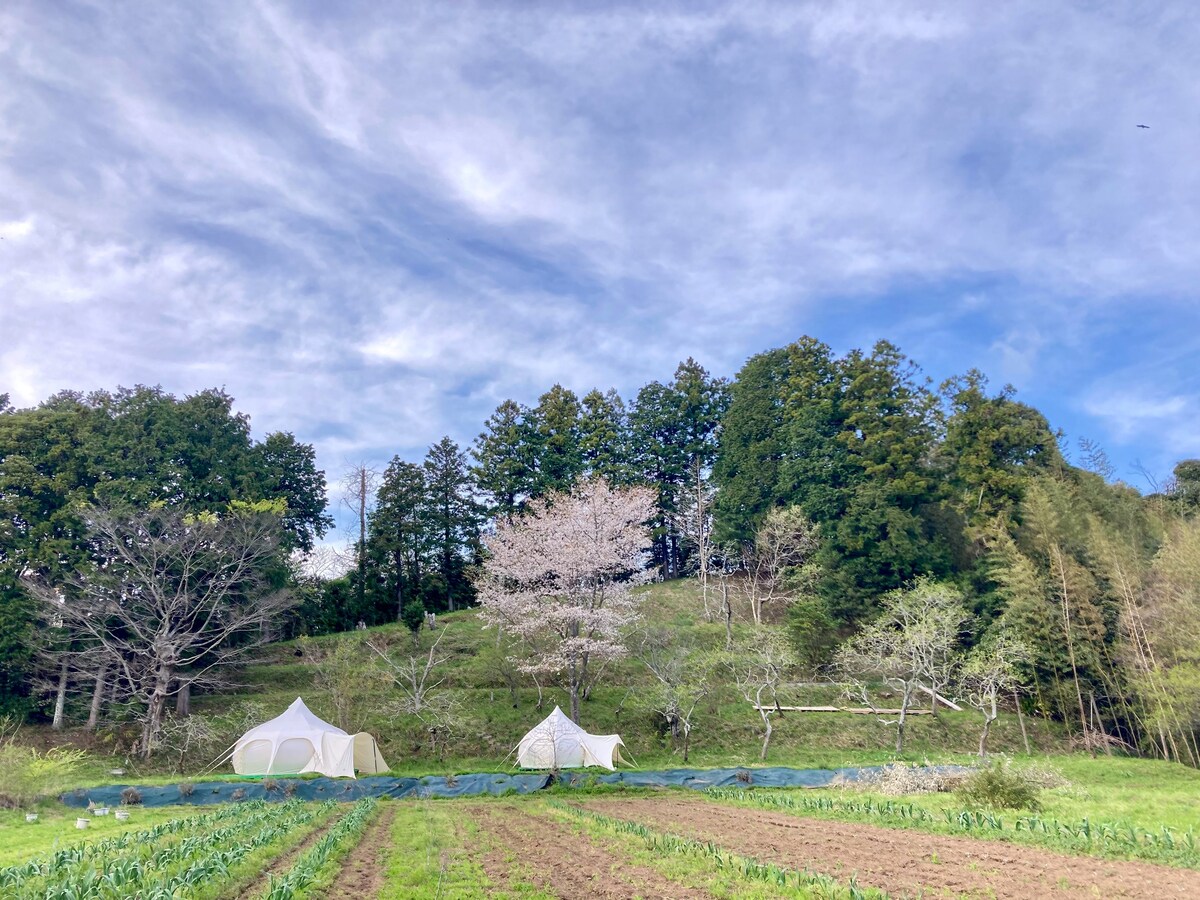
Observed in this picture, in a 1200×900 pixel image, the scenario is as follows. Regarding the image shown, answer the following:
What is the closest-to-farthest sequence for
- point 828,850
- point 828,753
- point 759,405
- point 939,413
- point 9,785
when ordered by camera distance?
point 828,850 < point 9,785 < point 828,753 < point 939,413 < point 759,405

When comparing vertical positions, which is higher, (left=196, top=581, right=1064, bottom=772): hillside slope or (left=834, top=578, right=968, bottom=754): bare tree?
(left=834, top=578, right=968, bottom=754): bare tree

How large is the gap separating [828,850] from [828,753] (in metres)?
13.8

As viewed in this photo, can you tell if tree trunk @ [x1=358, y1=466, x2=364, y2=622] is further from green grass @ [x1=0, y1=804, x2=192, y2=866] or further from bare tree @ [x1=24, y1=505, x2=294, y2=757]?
green grass @ [x1=0, y1=804, x2=192, y2=866]

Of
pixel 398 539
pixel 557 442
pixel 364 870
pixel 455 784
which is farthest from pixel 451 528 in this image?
pixel 364 870

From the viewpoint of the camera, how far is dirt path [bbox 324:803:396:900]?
22.0 feet

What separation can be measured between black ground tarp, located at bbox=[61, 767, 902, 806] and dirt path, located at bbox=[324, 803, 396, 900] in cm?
505

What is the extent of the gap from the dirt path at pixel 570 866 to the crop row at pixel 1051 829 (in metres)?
4.73

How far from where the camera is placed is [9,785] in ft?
45.2

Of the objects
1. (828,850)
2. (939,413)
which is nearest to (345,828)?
(828,850)

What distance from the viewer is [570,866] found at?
25.4ft

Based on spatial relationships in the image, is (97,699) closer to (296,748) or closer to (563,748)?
(296,748)

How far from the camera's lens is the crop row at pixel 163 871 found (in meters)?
5.72

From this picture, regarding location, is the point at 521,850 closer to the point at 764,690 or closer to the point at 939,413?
the point at 764,690

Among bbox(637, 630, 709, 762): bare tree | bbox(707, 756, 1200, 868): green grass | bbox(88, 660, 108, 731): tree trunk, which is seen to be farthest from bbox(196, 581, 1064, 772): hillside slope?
bbox(707, 756, 1200, 868): green grass
